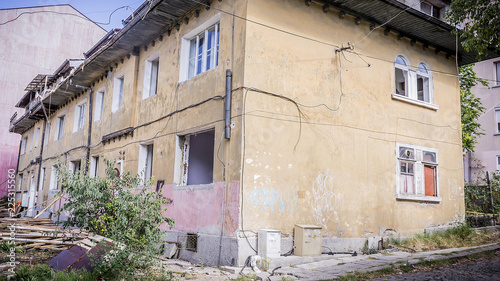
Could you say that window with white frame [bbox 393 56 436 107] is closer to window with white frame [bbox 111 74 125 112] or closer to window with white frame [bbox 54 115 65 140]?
window with white frame [bbox 111 74 125 112]

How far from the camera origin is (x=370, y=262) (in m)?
8.00

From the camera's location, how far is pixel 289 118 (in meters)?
8.76

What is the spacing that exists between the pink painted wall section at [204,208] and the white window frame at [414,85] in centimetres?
594

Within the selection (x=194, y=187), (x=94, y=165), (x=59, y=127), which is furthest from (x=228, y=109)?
(x=59, y=127)

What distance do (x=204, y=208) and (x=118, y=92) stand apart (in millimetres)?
7547

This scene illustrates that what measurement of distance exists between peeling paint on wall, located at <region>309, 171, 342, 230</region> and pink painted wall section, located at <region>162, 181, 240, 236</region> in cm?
197

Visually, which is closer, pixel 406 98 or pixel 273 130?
pixel 273 130

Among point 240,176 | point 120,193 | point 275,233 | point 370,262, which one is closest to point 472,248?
point 370,262

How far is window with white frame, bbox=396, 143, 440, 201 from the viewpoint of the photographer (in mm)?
10906

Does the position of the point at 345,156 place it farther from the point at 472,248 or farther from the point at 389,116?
the point at 472,248

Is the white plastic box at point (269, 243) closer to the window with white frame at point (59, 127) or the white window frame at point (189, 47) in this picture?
the white window frame at point (189, 47)

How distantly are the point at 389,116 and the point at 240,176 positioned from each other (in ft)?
17.4

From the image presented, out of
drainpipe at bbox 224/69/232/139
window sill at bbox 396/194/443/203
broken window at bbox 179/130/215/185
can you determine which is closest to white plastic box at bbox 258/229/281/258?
drainpipe at bbox 224/69/232/139

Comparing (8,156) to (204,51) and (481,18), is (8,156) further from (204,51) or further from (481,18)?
(481,18)
